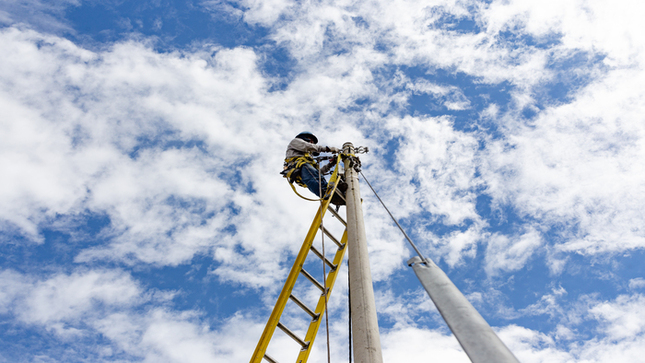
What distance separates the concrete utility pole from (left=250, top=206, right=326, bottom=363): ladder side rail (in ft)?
4.03

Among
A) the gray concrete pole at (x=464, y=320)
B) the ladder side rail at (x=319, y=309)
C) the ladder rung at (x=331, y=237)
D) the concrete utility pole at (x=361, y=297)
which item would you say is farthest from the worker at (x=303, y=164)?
the gray concrete pole at (x=464, y=320)

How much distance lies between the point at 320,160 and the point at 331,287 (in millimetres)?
2490

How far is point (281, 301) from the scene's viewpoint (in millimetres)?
5434

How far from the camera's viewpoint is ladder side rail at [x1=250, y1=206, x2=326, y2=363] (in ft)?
17.1

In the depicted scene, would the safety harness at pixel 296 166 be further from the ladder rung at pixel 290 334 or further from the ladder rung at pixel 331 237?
the ladder rung at pixel 290 334

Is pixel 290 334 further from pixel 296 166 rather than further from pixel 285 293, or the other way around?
pixel 296 166

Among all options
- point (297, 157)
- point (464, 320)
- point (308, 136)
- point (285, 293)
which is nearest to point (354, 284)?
point (464, 320)

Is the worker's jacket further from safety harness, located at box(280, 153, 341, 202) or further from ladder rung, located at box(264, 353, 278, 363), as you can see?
ladder rung, located at box(264, 353, 278, 363)

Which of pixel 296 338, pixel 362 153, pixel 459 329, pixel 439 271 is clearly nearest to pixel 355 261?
pixel 439 271

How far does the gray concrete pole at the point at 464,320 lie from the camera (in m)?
1.68

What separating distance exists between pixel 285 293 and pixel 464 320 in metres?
3.90

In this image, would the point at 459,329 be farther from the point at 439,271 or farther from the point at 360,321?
the point at 360,321

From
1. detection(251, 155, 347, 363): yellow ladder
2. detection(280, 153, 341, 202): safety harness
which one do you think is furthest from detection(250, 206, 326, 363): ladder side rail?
detection(280, 153, 341, 202): safety harness

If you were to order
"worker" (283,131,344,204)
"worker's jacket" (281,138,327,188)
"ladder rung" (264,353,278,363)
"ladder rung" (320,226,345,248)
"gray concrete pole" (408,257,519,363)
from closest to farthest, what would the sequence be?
"gray concrete pole" (408,257,519,363) → "ladder rung" (264,353,278,363) → "ladder rung" (320,226,345,248) → "worker" (283,131,344,204) → "worker's jacket" (281,138,327,188)
